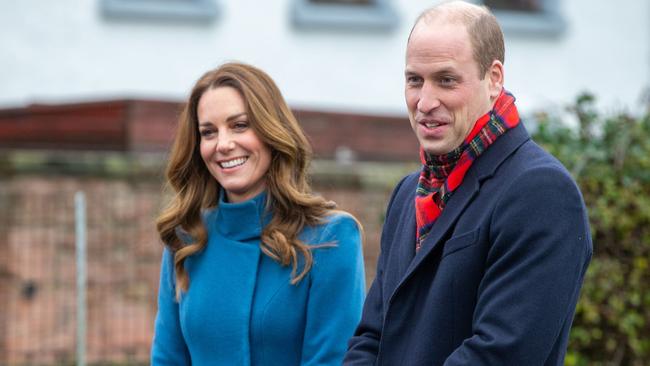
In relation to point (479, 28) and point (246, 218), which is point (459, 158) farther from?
point (246, 218)

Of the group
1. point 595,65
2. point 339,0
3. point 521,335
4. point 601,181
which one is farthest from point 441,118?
point 595,65

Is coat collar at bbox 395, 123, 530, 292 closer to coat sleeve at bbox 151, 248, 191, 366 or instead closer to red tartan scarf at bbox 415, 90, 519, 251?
red tartan scarf at bbox 415, 90, 519, 251

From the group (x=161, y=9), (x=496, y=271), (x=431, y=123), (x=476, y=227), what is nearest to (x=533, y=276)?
(x=496, y=271)

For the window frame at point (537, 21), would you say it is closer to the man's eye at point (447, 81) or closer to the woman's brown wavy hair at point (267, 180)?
the woman's brown wavy hair at point (267, 180)

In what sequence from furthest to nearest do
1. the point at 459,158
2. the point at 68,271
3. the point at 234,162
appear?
the point at 68,271 < the point at 234,162 < the point at 459,158

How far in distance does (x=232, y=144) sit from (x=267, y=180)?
0.66 feet

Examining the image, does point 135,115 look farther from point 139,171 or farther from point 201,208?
point 201,208

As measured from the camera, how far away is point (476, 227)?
293 centimetres

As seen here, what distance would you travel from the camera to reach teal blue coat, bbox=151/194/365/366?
12.6 feet

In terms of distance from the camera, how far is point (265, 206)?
13.2 ft

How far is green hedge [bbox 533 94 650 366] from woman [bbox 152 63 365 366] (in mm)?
2249

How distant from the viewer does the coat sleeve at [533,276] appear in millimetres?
2775

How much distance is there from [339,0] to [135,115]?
3.12 metres

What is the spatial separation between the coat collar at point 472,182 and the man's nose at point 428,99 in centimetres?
18
